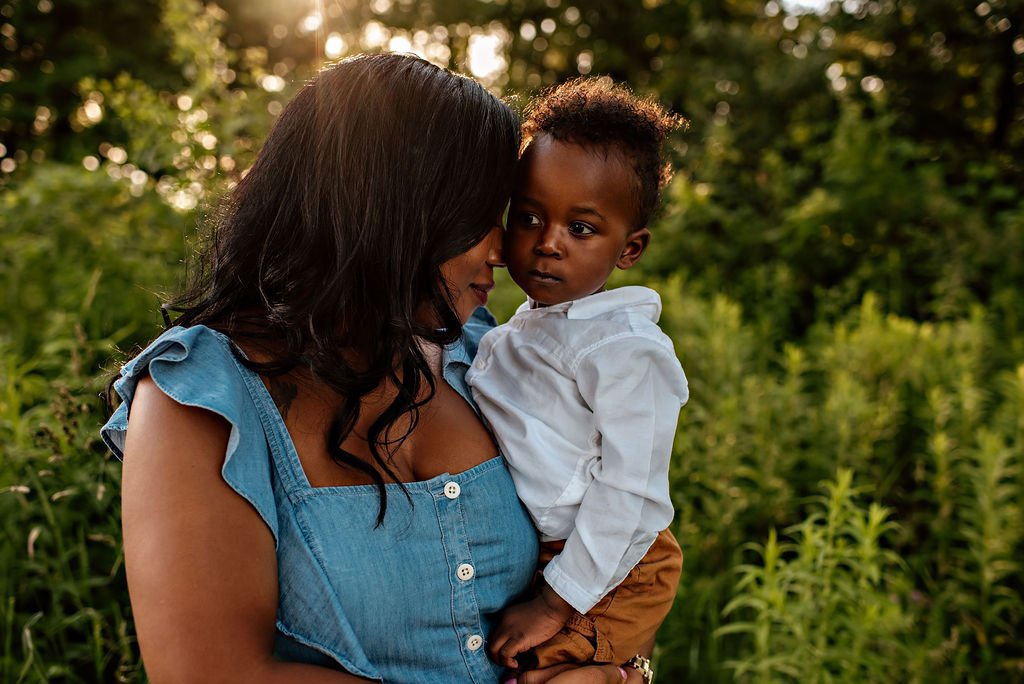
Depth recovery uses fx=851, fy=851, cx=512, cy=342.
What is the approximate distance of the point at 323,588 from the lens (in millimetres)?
1260

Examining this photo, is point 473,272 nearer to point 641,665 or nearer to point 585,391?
point 585,391

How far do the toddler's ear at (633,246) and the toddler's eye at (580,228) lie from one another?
0.48 feet

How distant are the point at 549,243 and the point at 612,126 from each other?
0.30m

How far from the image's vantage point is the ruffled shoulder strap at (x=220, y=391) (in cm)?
119

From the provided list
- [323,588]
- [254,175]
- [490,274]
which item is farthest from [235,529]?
[490,274]

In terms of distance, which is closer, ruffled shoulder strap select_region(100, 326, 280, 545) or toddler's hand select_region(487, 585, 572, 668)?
ruffled shoulder strap select_region(100, 326, 280, 545)

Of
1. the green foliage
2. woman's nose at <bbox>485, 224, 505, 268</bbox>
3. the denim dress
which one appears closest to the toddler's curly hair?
woman's nose at <bbox>485, 224, 505, 268</bbox>

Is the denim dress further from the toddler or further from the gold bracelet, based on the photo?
the gold bracelet

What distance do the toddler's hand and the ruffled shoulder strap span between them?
50 cm

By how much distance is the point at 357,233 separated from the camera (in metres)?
1.41

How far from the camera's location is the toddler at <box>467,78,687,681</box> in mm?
1565

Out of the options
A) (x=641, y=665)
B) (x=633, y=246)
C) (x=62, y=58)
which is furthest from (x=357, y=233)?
(x=62, y=58)

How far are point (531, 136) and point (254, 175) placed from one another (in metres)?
0.62

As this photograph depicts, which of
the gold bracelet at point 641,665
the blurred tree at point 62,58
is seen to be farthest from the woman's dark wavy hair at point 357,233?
the blurred tree at point 62,58
